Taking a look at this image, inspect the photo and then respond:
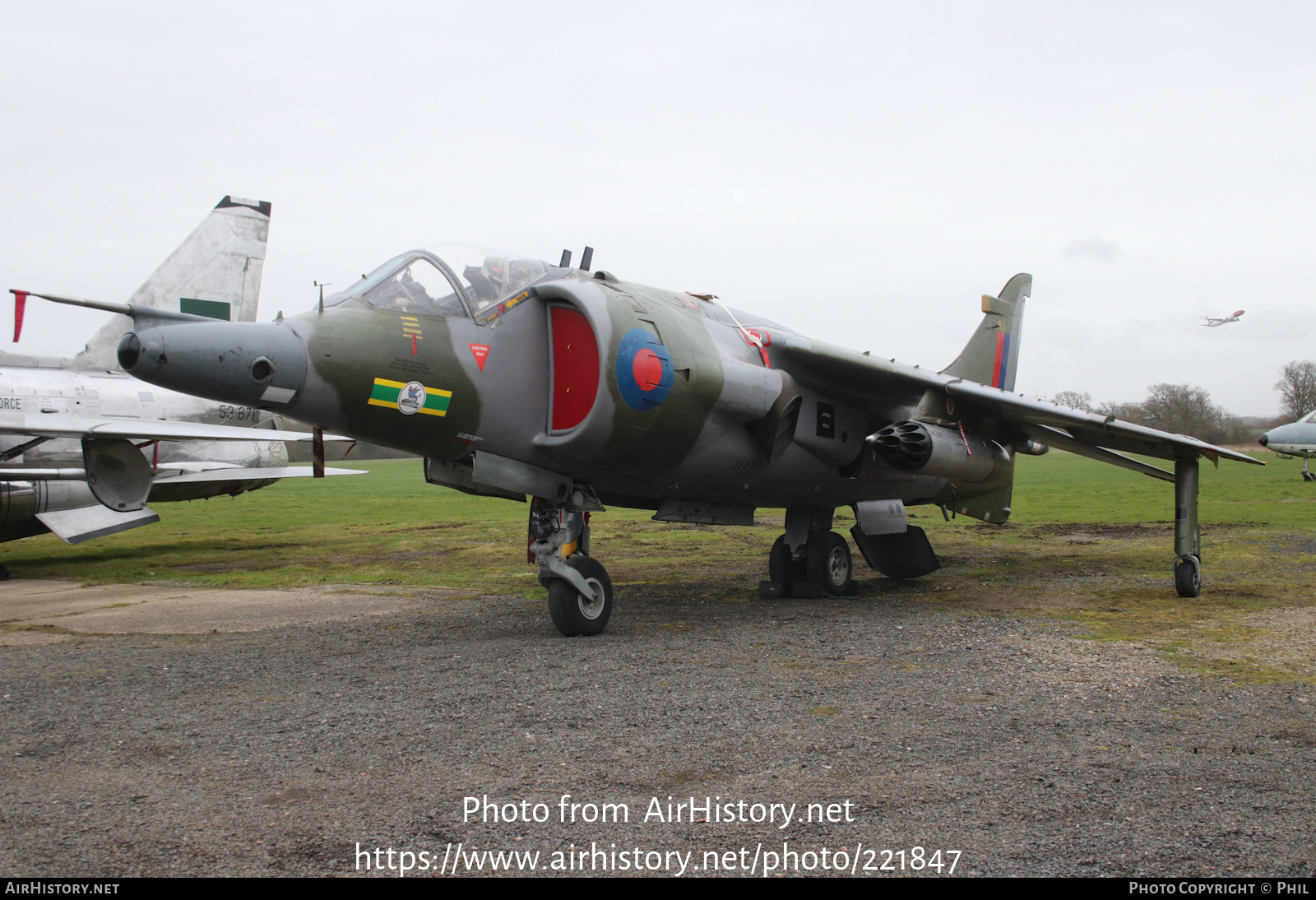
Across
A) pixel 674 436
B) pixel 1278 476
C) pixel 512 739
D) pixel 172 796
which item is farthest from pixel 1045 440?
pixel 1278 476

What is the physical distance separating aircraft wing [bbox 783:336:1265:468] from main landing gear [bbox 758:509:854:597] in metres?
1.75

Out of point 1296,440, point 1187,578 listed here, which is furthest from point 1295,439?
point 1187,578

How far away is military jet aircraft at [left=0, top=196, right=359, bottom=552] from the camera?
1114 centimetres

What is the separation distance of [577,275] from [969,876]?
5.59 m

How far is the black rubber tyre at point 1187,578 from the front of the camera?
8.61 metres

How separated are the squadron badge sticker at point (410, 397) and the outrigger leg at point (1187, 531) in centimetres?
717

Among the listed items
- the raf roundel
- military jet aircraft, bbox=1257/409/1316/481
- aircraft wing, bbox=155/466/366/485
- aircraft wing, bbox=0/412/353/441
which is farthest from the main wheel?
military jet aircraft, bbox=1257/409/1316/481

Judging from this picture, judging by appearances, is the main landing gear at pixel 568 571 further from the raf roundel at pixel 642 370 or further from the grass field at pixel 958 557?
the grass field at pixel 958 557

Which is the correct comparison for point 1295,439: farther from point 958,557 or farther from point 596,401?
point 596,401

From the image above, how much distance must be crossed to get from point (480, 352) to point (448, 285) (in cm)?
60

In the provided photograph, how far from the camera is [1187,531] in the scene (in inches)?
349

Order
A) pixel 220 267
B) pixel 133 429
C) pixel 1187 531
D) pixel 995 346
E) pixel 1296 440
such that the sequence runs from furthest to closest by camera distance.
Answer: pixel 1296 440, pixel 220 267, pixel 995 346, pixel 133 429, pixel 1187 531

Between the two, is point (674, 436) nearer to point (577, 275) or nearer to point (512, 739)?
point (577, 275)

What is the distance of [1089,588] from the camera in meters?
9.58
